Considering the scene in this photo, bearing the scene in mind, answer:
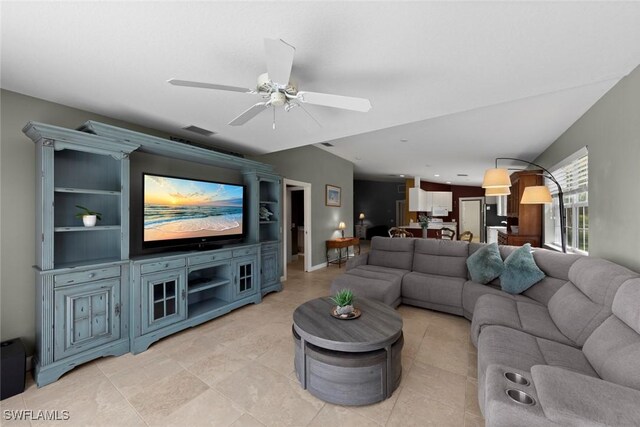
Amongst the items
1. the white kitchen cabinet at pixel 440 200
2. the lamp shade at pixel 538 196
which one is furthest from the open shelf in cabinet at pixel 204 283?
the white kitchen cabinet at pixel 440 200

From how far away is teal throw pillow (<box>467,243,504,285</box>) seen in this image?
3.07m

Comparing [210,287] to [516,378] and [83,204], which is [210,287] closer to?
[83,204]

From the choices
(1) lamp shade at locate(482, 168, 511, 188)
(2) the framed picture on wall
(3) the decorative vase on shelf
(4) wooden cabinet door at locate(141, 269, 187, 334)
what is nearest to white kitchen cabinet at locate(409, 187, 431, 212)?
(2) the framed picture on wall

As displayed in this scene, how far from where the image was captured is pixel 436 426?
5.28ft

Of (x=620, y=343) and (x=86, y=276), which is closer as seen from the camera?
(x=620, y=343)

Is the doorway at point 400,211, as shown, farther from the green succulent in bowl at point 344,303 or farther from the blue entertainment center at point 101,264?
the green succulent in bowl at point 344,303

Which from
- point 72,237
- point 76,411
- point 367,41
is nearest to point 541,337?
point 367,41

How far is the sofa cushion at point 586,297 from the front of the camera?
1750mm

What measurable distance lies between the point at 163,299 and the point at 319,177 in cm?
409

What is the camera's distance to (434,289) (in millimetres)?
3344

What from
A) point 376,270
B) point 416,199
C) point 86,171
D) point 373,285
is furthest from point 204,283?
point 416,199

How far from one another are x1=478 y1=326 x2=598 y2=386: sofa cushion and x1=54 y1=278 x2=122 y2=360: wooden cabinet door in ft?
9.96

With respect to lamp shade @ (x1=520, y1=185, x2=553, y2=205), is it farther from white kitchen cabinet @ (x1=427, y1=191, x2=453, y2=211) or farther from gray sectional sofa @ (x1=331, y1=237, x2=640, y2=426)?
white kitchen cabinet @ (x1=427, y1=191, x2=453, y2=211)

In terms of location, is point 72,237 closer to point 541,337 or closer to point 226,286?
point 226,286
